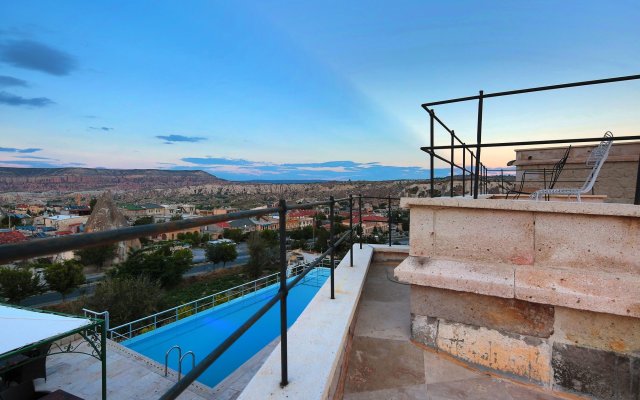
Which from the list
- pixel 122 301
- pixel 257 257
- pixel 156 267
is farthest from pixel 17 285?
pixel 257 257

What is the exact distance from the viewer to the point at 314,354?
1941 millimetres

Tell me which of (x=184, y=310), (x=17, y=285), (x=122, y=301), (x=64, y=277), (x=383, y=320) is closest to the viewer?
(x=383, y=320)

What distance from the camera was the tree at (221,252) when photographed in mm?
44719

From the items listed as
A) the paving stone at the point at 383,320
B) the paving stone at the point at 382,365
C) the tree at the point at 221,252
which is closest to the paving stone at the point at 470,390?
the paving stone at the point at 382,365

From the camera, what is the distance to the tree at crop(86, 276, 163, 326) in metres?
22.2

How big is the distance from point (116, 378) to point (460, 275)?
871 cm

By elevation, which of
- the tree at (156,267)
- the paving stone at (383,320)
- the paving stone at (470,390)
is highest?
the paving stone at (383,320)

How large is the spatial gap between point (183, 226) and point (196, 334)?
34.9 feet

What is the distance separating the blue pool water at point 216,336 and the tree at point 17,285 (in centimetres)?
2685

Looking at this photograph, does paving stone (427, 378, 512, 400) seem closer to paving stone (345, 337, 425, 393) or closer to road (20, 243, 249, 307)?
paving stone (345, 337, 425, 393)

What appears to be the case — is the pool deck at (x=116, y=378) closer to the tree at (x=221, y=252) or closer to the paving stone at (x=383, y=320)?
the paving stone at (x=383, y=320)

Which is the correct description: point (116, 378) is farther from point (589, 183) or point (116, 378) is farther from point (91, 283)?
point (91, 283)

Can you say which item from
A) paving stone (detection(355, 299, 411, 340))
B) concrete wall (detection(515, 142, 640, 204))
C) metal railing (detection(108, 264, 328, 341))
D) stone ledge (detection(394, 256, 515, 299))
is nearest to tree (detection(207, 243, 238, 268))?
metal railing (detection(108, 264, 328, 341))

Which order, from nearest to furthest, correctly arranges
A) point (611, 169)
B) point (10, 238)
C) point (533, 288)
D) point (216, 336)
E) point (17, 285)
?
point (10, 238), point (533, 288), point (611, 169), point (216, 336), point (17, 285)
